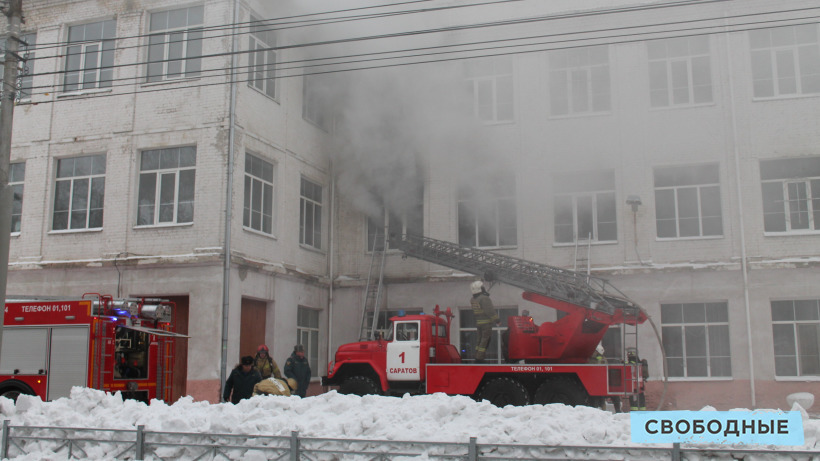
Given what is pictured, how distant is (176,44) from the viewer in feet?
64.4

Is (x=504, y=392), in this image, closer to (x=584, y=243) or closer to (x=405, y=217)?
(x=584, y=243)

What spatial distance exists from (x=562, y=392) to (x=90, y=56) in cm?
1491

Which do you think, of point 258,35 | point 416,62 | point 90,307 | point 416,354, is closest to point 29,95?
point 258,35

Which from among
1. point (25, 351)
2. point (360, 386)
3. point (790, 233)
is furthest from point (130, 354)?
point (790, 233)

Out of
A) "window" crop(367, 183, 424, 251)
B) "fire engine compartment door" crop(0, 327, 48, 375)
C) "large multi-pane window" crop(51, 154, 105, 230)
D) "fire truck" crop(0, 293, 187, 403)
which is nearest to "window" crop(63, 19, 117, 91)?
"large multi-pane window" crop(51, 154, 105, 230)

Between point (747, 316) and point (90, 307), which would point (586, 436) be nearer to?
point (90, 307)

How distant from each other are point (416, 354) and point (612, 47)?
35.1 ft

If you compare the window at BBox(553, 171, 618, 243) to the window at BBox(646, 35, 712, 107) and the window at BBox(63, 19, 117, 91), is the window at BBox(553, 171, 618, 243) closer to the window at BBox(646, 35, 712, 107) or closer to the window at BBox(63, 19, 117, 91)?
the window at BBox(646, 35, 712, 107)

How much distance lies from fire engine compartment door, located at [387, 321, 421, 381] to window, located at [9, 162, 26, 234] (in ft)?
36.3

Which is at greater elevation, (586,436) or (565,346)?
(565,346)

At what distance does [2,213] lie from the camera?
1133cm

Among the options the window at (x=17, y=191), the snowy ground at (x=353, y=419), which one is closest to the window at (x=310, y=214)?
the window at (x=17, y=191)

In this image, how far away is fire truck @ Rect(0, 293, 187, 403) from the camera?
47.4 feet

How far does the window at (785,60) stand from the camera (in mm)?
19859
